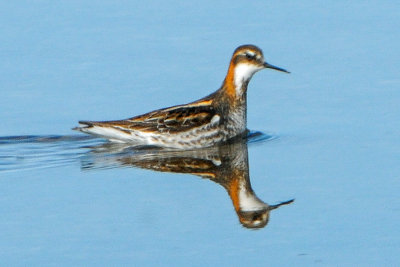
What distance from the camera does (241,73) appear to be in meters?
14.7

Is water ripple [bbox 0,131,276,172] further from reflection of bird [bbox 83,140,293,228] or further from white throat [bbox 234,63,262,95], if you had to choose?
white throat [bbox 234,63,262,95]

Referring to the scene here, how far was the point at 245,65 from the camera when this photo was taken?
1463 centimetres

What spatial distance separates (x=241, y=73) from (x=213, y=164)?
207 cm

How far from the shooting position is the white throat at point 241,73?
14.7 metres

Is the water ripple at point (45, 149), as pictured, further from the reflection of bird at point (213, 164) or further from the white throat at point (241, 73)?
the white throat at point (241, 73)

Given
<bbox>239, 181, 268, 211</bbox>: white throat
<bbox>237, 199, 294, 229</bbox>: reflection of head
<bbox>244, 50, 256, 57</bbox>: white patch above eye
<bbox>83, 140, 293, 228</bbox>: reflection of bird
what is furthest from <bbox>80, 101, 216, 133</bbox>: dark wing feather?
<bbox>237, 199, 294, 229</bbox>: reflection of head

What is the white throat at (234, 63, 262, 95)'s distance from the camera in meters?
14.7

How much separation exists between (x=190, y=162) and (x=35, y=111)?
8.18 feet

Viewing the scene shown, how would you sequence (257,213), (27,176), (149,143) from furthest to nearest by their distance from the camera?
(149,143) → (27,176) → (257,213)

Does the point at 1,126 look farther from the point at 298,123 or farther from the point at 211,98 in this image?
the point at 298,123

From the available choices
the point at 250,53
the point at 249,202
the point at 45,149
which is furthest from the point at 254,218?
the point at 250,53

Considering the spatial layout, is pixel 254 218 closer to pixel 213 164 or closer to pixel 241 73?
pixel 213 164

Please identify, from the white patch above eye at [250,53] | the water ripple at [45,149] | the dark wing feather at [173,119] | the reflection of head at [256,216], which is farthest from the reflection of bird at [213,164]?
the white patch above eye at [250,53]

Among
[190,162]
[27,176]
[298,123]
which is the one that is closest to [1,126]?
[27,176]
